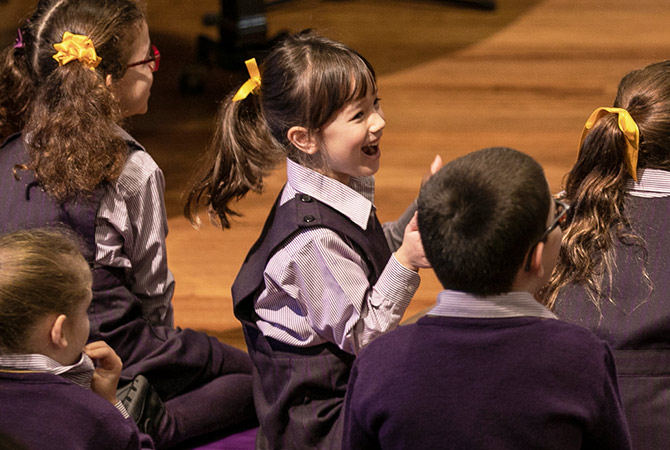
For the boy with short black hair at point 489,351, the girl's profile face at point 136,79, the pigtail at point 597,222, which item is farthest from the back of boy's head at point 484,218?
the girl's profile face at point 136,79

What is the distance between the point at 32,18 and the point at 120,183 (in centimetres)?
34

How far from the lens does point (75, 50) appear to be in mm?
1496

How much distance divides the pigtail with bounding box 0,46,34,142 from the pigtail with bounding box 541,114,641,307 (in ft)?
3.09

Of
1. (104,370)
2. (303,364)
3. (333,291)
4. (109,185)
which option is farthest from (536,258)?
(109,185)

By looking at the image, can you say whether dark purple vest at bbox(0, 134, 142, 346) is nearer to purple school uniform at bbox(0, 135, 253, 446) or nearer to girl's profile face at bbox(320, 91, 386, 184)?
purple school uniform at bbox(0, 135, 253, 446)

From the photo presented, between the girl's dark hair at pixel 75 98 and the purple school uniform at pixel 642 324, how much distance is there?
0.78 metres

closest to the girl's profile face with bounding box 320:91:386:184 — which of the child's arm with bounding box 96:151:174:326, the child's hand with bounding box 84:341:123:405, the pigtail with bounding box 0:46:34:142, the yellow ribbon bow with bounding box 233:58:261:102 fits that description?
the yellow ribbon bow with bounding box 233:58:261:102

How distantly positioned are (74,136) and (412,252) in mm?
595

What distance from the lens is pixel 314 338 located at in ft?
4.55

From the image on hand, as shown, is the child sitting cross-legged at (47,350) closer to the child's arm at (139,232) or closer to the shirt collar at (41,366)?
the shirt collar at (41,366)

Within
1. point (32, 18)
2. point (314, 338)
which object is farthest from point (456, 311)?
point (32, 18)

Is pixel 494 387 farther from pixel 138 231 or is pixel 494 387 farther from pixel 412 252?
pixel 138 231

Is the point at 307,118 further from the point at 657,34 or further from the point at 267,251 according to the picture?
the point at 657,34

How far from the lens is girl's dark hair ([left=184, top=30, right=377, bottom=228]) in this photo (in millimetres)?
1436
